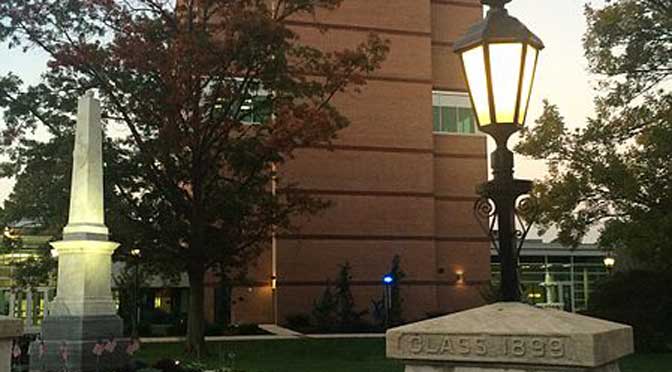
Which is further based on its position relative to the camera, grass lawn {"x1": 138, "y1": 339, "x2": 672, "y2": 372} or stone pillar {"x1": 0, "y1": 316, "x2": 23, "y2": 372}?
grass lawn {"x1": 138, "y1": 339, "x2": 672, "y2": 372}

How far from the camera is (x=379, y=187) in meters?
38.5

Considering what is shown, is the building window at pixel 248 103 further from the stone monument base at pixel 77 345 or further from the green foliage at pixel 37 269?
the stone monument base at pixel 77 345

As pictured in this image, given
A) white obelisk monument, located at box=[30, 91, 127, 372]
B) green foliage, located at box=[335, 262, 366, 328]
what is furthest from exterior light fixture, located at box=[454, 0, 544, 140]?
green foliage, located at box=[335, 262, 366, 328]

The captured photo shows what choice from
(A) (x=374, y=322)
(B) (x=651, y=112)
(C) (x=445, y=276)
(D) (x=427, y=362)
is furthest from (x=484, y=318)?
(C) (x=445, y=276)

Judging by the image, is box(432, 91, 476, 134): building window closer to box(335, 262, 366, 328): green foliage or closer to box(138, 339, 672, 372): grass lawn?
box(335, 262, 366, 328): green foliage

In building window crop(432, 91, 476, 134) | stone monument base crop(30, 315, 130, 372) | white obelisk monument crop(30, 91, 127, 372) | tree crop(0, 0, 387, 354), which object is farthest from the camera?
building window crop(432, 91, 476, 134)

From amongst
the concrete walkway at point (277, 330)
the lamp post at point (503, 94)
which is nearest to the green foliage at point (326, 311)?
the concrete walkway at point (277, 330)

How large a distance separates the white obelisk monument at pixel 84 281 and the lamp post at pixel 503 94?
13.2 metres

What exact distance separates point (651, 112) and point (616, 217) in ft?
10.3

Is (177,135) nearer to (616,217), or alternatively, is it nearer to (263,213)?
(263,213)

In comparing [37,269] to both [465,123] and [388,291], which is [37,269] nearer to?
[388,291]

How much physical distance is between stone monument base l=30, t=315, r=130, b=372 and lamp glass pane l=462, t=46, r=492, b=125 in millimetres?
13066

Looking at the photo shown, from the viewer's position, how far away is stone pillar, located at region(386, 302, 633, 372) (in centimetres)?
287

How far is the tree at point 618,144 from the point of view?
71.5 ft
